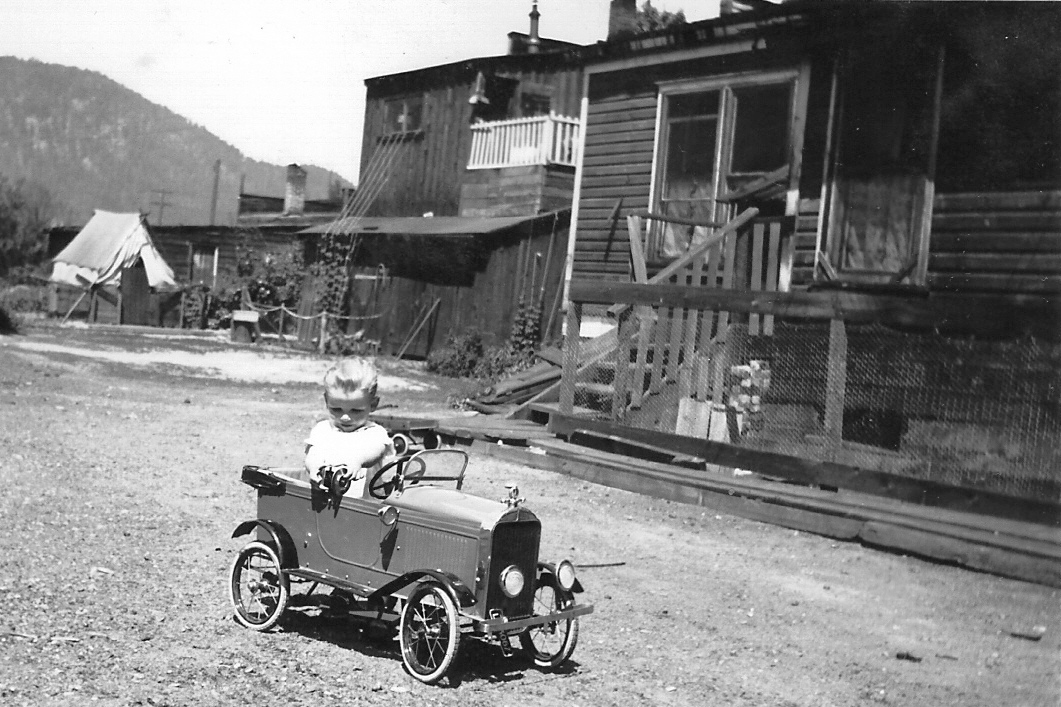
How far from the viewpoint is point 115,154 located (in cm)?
11800

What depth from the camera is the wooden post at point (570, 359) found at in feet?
37.3

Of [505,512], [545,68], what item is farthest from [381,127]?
[505,512]

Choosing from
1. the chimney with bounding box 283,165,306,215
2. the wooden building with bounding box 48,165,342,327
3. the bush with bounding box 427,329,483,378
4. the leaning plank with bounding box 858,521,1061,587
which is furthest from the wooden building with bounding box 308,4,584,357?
the leaning plank with bounding box 858,521,1061,587

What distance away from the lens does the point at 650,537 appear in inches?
329

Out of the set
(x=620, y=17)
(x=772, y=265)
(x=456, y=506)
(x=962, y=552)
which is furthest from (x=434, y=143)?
(x=456, y=506)

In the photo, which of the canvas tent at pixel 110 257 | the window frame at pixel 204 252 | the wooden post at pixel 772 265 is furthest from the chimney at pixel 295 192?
the wooden post at pixel 772 265

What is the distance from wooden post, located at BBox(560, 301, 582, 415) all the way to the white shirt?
6232 mm

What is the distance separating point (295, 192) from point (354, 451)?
41.7m

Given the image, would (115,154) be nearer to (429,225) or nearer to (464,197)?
(464,197)

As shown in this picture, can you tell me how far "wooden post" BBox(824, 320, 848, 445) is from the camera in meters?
9.03

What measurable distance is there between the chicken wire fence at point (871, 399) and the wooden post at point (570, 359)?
1.2 inches

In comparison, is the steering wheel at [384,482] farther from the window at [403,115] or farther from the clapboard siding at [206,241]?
the clapboard siding at [206,241]

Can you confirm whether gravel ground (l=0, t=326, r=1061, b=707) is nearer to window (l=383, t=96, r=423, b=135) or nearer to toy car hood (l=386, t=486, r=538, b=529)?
toy car hood (l=386, t=486, r=538, b=529)

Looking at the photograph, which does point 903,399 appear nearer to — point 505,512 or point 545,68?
point 505,512
